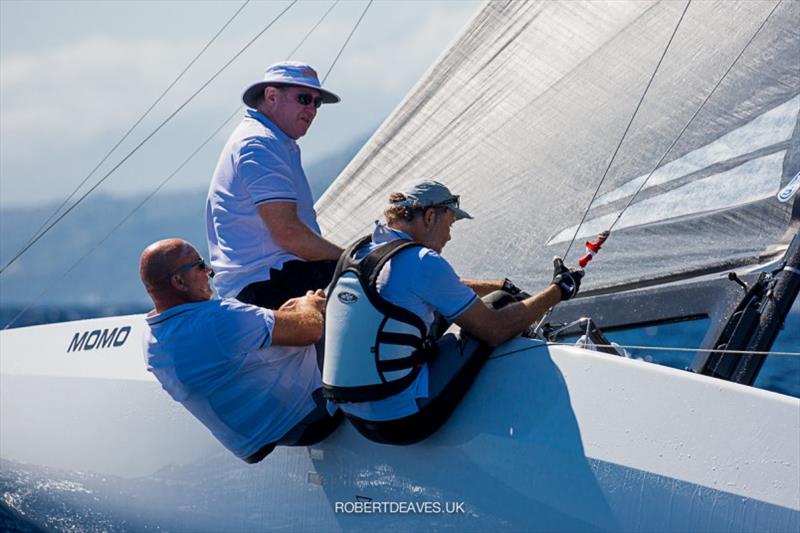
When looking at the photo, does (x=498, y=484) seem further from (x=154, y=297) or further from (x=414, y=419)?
(x=154, y=297)

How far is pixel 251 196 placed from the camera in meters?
2.40

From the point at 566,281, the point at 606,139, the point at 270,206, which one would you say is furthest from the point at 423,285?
the point at 606,139

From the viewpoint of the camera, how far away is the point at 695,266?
2.79 m

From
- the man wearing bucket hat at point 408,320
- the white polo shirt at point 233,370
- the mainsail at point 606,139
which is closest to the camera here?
the man wearing bucket hat at point 408,320

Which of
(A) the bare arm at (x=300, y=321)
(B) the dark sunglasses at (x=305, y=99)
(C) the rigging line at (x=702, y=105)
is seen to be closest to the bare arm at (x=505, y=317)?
(A) the bare arm at (x=300, y=321)

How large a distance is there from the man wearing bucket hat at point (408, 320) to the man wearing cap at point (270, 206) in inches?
12.8

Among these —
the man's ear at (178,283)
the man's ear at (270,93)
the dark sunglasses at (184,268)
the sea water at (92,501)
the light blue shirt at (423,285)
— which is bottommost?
the sea water at (92,501)

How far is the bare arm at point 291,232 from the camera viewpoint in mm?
2375

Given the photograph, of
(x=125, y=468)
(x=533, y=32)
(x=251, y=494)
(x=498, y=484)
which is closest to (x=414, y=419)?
(x=498, y=484)

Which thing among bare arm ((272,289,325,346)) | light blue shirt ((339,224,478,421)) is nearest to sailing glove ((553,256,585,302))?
light blue shirt ((339,224,478,421))

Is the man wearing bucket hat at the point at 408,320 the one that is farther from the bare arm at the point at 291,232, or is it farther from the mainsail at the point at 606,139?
the mainsail at the point at 606,139

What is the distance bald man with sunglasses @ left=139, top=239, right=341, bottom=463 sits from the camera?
2148mm

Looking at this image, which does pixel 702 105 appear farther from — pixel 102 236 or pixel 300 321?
pixel 102 236

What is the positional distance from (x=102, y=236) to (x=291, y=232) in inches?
180
